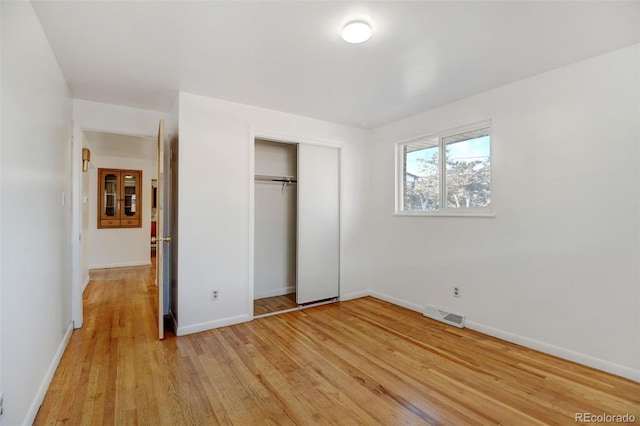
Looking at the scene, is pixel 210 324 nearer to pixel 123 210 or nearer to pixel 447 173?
pixel 447 173

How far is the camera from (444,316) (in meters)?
3.42

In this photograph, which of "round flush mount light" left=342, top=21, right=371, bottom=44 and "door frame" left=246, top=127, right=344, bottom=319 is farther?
"door frame" left=246, top=127, right=344, bottom=319

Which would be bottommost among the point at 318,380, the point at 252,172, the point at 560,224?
the point at 318,380

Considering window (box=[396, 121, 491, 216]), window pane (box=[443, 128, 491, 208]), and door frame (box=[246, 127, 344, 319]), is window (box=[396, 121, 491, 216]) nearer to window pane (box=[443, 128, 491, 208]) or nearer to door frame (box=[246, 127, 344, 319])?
window pane (box=[443, 128, 491, 208])

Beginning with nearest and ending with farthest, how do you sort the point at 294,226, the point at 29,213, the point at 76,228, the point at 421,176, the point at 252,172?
the point at 29,213, the point at 76,228, the point at 252,172, the point at 421,176, the point at 294,226

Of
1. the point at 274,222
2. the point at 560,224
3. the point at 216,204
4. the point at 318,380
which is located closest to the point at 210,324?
the point at 216,204

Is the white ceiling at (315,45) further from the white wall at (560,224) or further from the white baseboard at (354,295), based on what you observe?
the white baseboard at (354,295)

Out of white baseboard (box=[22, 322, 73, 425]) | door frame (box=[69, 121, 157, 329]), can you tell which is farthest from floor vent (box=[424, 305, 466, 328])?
door frame (box=[69, 121, 157, 329])

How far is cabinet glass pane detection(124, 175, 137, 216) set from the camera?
6934mm

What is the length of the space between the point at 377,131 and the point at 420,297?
2.38 metres

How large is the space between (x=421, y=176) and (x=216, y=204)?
8.32 feet

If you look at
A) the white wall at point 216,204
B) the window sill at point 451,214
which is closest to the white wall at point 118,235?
the white wall at point 216,204

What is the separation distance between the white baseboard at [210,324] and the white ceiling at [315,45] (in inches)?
94.5

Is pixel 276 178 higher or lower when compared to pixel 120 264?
higher
